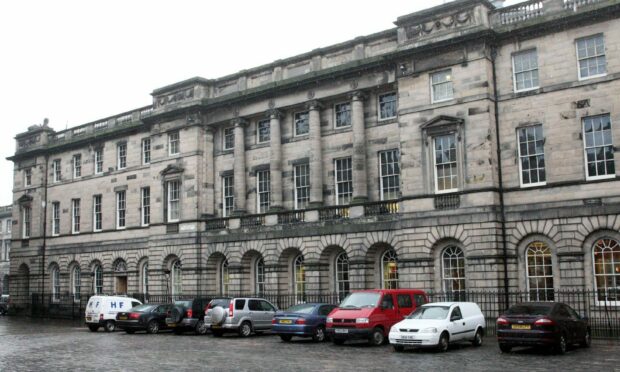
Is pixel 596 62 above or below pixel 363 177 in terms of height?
above

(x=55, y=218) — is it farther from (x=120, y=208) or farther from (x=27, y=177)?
(x=120, y=208)

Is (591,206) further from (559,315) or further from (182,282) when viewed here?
(182,282)

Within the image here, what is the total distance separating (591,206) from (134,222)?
29.6m

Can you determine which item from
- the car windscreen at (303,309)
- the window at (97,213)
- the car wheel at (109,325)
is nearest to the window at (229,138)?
the car wheel at (109,325)

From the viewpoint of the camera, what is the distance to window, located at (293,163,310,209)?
122 feet

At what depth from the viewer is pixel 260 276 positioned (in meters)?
39.1

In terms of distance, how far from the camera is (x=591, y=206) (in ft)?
89.8

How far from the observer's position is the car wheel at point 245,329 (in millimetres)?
27953

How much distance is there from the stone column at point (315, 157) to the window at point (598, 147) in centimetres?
1357

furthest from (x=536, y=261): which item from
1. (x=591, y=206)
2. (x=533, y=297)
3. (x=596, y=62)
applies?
(x=596, y=62)

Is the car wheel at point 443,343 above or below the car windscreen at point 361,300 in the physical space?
below

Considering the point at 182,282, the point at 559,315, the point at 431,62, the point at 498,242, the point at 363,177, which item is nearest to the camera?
the point at 559,315

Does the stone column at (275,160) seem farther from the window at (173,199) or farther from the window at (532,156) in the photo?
the window at (532,156)

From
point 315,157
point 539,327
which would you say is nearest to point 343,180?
point 315,157
